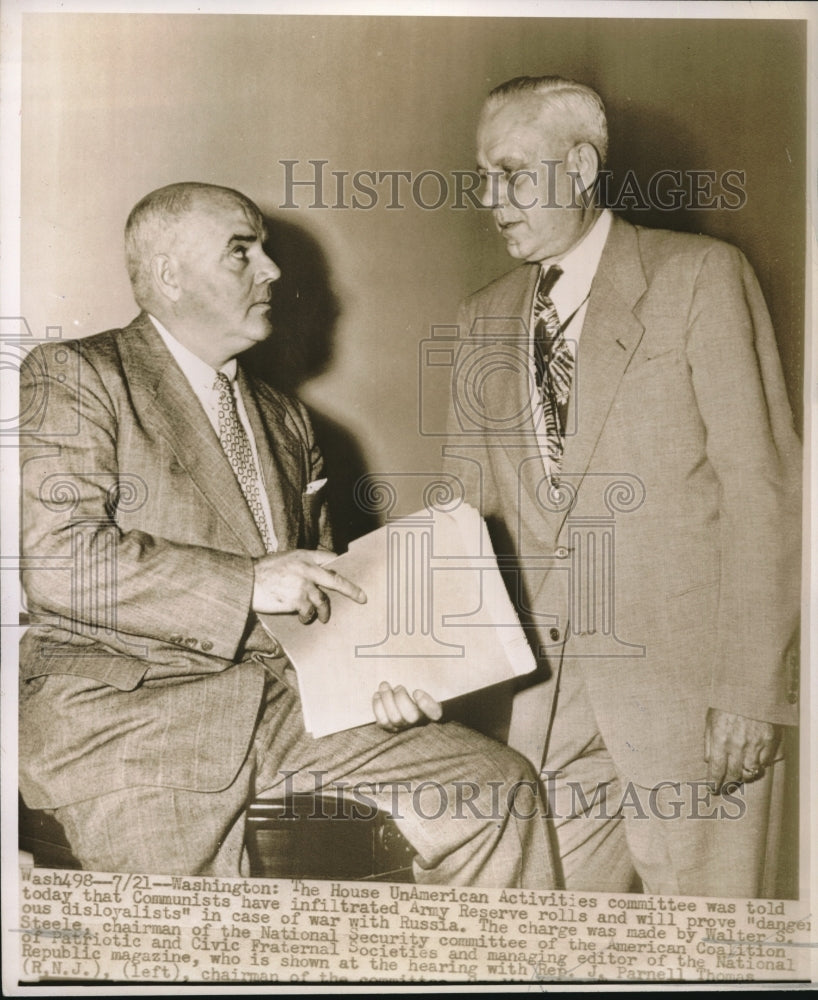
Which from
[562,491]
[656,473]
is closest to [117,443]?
[562,491]

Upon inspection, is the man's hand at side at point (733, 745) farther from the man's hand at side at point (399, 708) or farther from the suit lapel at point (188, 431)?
the suit lapel at point (188, 431)

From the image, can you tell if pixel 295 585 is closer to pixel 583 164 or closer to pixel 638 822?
pixel 638 822

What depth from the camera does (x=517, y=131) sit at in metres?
2.14

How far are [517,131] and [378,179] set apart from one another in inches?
11.5

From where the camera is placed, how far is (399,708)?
6.95 feet

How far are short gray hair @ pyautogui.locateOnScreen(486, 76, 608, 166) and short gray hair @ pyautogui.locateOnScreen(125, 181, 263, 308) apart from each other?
56cm

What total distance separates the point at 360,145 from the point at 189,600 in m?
0.97

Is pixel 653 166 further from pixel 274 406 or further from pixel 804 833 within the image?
pixel 804 833

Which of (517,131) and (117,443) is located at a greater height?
(517,131)

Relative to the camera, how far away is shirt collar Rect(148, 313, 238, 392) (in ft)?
7.00

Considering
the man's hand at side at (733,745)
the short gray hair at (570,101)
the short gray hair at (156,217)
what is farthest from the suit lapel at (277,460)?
the man's hand at side at (733,745)

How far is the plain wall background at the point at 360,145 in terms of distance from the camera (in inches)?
85.4

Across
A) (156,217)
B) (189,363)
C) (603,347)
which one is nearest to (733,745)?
(603,347)

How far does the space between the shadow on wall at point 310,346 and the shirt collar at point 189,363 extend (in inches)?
3.5
